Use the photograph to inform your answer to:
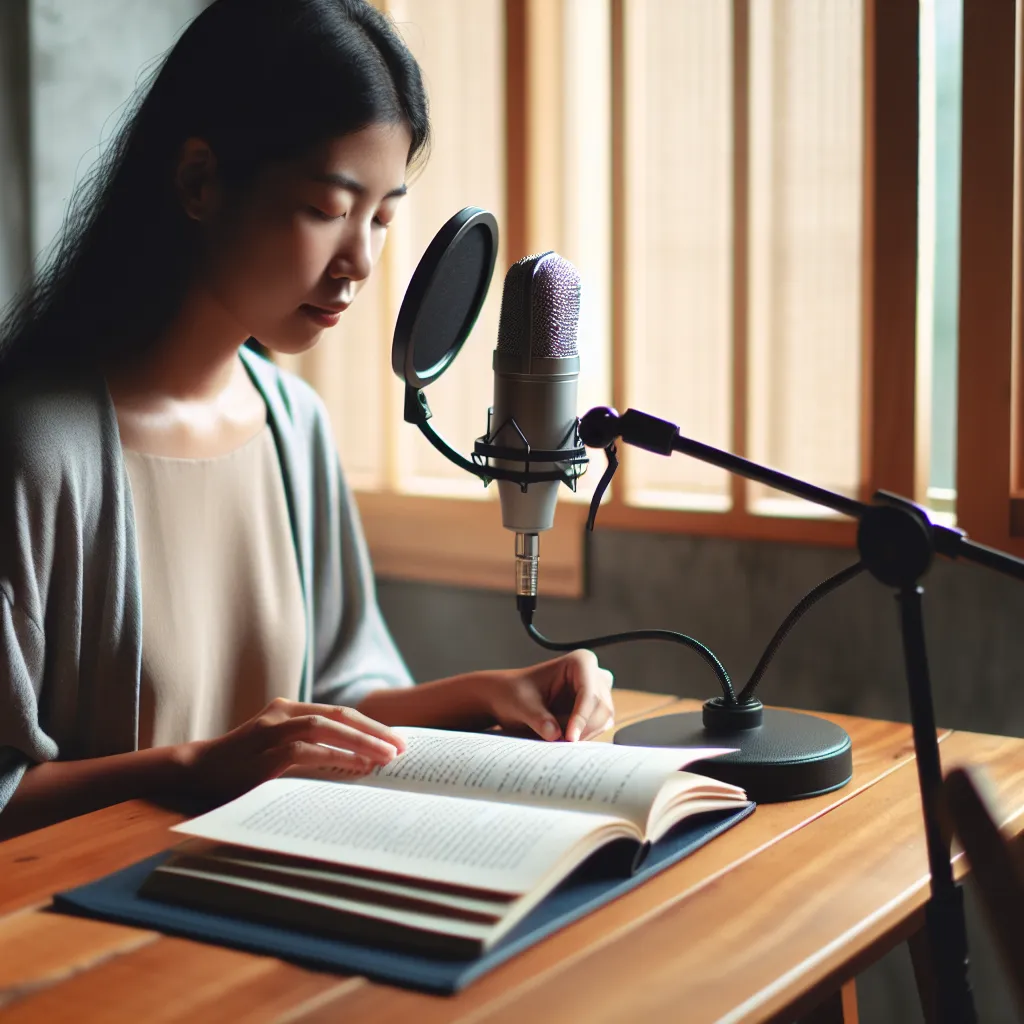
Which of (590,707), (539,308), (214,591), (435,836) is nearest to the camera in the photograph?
(435,836)

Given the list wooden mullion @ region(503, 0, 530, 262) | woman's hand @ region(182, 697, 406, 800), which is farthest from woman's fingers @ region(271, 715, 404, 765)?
wooden mullion @ region(503, 0, 530, 262)

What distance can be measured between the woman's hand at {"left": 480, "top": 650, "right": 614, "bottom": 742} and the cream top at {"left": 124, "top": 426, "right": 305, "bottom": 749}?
35cm

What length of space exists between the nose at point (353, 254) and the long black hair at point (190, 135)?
0.33 feet

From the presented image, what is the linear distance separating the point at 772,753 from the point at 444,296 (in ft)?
1.73

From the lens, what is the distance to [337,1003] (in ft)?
2.49

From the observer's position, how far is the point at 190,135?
1378 millimetres

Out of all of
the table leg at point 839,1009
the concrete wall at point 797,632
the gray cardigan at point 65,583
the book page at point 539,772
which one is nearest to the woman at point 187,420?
the gray cardigan at point 65,583

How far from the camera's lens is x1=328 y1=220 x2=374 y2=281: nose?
134 centimetres

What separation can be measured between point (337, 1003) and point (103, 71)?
2.11m

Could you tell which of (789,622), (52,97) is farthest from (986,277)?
(52,97)

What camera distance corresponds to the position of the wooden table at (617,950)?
76 cm

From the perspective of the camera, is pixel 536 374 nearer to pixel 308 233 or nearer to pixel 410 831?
pixel 308 233

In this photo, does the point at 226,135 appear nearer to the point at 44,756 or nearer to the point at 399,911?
the point at 44,756

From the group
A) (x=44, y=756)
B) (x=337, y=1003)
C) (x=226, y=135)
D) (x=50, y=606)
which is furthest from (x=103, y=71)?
(x=337, y=1003)
